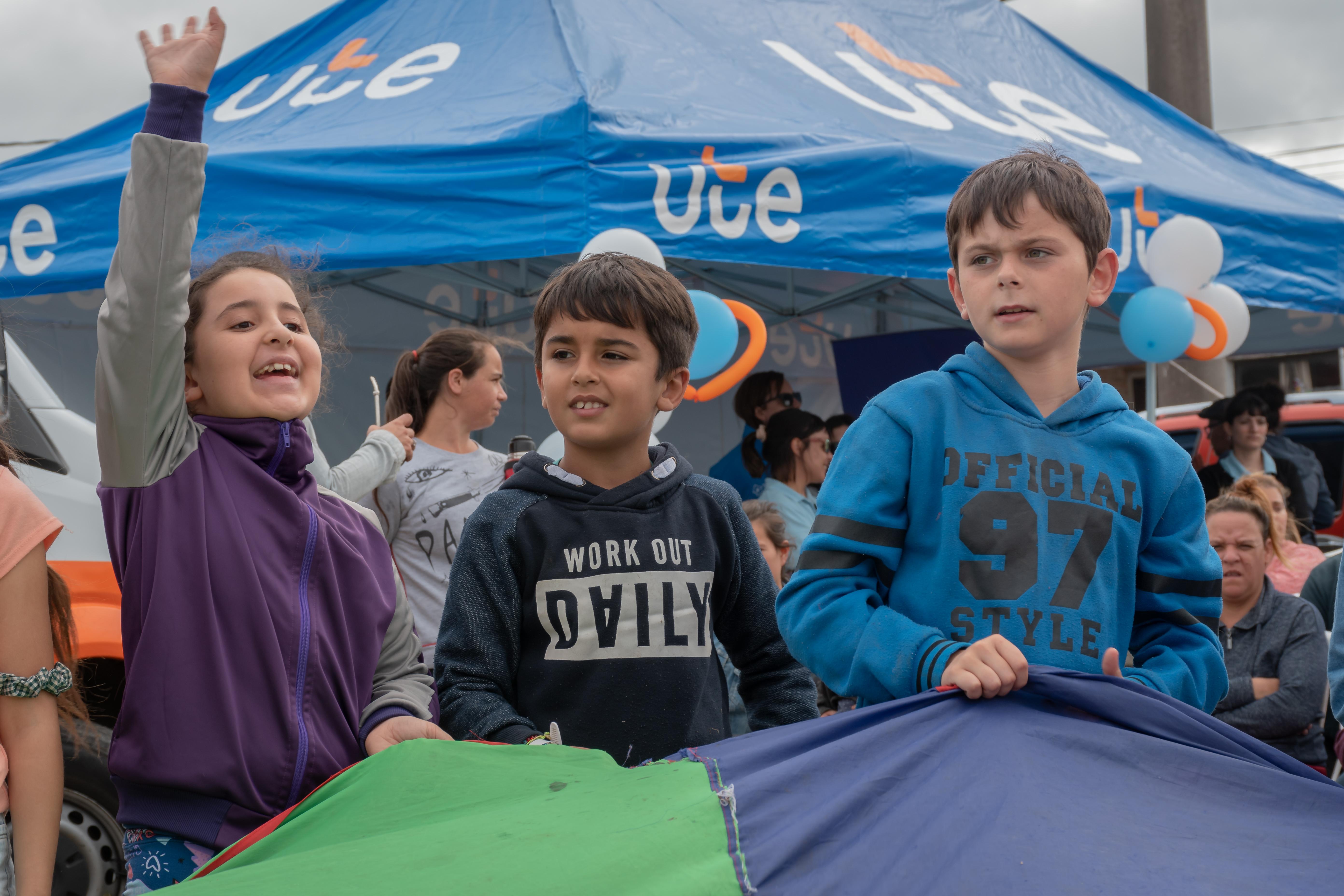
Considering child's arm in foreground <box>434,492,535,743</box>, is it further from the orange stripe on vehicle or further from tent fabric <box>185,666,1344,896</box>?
the orange stripe on vehicle

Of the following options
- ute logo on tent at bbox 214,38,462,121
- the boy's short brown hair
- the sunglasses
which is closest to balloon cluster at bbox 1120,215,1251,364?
the sunglasses

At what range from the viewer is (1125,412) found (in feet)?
5.44

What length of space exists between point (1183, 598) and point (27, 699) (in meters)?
1.70

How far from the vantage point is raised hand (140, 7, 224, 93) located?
60.9 inches

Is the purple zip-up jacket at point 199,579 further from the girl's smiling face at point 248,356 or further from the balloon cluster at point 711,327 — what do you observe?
the balloon cluster at point 711,327

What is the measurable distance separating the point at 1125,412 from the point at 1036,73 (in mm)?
6763

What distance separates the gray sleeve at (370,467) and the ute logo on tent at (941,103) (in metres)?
3.15

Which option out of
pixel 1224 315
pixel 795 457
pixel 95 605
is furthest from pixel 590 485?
pixel 1224 315

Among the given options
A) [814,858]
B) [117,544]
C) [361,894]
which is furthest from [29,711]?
[814,858]

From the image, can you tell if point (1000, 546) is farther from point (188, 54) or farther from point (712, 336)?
point (712, 336)

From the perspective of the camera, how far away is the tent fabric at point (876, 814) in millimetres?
1143

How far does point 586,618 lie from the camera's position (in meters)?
1.82

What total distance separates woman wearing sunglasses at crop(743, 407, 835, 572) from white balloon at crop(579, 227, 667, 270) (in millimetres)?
1665

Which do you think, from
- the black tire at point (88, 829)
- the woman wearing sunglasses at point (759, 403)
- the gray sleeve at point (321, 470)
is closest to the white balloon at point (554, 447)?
the gray sleeve at point (321, 470)
